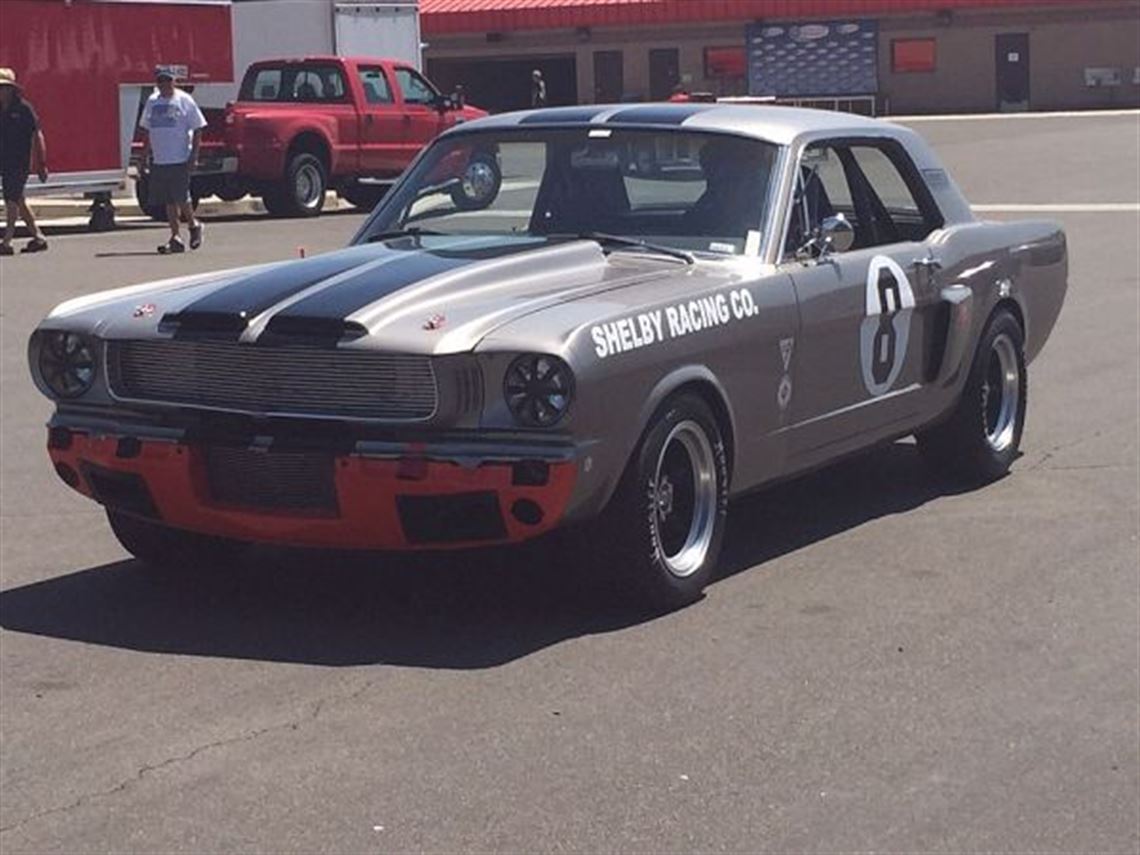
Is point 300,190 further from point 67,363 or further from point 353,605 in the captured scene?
point 353,605

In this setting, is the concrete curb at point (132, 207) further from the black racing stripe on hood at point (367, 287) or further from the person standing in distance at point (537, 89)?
the person standing in distance at point (537, 89)

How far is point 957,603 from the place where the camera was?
7258mm

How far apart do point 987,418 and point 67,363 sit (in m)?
3.88

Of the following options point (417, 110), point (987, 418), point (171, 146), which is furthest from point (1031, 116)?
point (987, 418)

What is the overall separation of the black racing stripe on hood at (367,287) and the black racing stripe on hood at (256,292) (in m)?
0.11

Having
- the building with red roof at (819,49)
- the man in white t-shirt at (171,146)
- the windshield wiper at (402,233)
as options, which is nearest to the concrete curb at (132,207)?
the man in white t-shirt at (171,146)

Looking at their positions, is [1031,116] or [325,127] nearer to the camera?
[325,127]

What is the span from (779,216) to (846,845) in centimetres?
323

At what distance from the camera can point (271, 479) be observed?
6.74 metres

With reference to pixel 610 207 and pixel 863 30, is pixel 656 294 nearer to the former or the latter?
pixel 610 207

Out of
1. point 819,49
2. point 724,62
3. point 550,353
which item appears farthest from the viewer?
point 724,62

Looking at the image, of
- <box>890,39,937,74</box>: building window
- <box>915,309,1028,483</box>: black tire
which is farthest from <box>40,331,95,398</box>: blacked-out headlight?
<box>890,39,937,74</box>: building window

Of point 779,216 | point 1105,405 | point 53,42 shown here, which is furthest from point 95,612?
point 53,42

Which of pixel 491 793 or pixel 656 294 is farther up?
pixel 656 294
